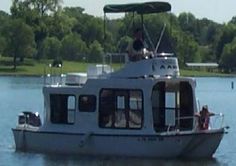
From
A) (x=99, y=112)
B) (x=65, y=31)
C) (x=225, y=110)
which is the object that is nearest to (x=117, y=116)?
(x=99, y=112)

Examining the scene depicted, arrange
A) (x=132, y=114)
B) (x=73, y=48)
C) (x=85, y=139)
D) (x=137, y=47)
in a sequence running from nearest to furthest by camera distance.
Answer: (x=132, y=114), (x=85, y=139), (x=137, y=47), (x=73, y=48)

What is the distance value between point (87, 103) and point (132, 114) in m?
2.01

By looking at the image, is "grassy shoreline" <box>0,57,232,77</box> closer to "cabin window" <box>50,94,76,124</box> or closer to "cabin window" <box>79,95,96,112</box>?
"cabin window" <box>50,94,76,124</box>

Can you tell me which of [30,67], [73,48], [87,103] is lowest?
[30,67]

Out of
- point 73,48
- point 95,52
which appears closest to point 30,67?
point 95,52

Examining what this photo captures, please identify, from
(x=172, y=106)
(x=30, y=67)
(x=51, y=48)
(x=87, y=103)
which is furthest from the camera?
(x=51, y=48)

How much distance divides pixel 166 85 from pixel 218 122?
18.2 metres

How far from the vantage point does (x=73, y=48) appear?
18488cm

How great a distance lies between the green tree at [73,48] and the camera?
18038 centimetres

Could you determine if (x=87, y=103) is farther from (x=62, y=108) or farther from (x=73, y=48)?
(x=73, y=48)

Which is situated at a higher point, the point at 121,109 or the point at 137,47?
the point at 137,47

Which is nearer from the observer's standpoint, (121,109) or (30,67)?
(121,109)

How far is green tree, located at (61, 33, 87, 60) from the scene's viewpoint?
18038 cm

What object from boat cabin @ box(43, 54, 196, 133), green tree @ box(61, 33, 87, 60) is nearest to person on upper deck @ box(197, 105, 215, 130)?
boat cabin @ box(43, 54, 196, 133)
